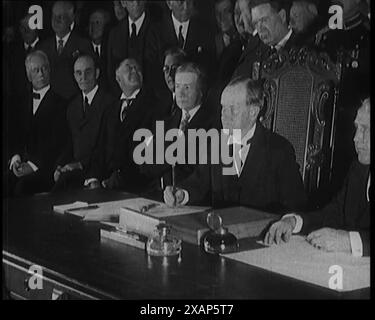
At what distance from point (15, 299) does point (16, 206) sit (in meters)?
0.44

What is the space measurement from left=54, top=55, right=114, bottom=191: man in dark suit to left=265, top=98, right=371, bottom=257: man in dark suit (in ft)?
2.94

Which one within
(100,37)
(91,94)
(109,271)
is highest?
(100,37)

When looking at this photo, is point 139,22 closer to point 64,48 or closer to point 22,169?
point 64,48

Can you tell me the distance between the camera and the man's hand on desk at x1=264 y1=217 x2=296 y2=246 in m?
2.32

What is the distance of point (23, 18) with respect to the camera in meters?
3.00

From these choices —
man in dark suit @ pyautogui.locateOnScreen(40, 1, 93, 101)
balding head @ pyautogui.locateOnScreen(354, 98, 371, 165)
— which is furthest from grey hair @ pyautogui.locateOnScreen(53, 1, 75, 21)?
balding head @ pyautogui.locateOnScreen(354, 98, 371, 165)

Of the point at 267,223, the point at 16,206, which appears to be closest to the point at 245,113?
the point at 267,223

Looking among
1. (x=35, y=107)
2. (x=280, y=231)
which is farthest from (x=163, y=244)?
(x=35, y=107)

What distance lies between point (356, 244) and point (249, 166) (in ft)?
1.67

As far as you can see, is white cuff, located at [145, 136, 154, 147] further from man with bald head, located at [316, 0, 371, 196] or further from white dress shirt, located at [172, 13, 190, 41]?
man with bald head, located at [316, 0, 371, 196]

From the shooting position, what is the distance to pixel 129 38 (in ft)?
9.57

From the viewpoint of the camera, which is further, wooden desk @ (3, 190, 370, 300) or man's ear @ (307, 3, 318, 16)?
man's ear @ (307, 3, 318, 16)

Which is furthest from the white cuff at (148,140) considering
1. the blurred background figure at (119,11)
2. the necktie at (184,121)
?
the blurred background figure at (119,11)

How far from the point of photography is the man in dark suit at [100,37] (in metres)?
2.97
